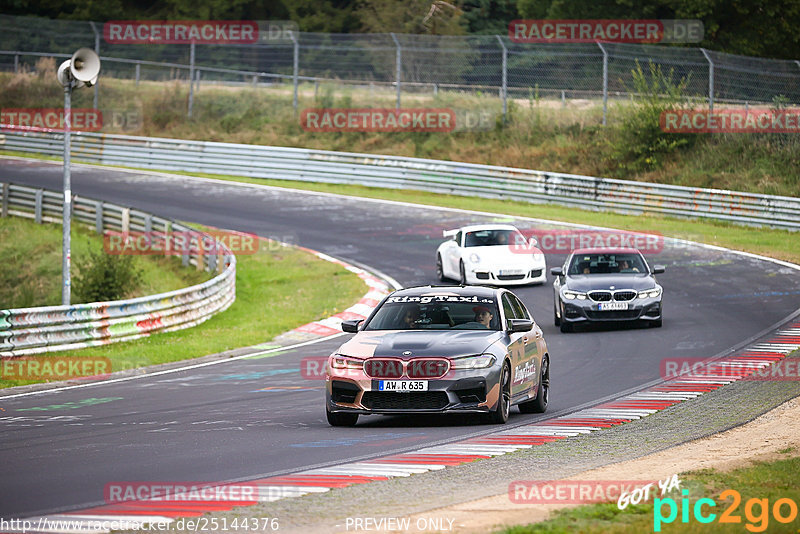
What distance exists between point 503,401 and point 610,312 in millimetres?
8390

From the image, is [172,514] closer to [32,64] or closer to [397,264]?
[397,264]

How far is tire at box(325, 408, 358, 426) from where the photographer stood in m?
11.7

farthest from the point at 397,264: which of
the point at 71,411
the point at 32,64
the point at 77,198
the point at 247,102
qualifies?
the point at 32,64

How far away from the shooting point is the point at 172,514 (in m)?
7.64

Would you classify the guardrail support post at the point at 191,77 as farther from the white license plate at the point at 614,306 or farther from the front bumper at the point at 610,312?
the white license plate at the point at 614,306

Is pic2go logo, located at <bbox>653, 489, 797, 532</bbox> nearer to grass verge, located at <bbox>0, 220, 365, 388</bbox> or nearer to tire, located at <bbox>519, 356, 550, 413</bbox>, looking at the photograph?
tire, located at <bbox>519, 356, 550, 413</bbox>

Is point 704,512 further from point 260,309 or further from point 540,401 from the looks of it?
point 260,309

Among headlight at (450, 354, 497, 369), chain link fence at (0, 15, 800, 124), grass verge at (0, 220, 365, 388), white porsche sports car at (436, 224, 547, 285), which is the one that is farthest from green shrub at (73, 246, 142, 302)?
chain link fence at (0, 15, 800, 124)

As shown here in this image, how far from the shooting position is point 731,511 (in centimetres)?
738

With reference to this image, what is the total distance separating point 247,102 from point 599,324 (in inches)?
1270

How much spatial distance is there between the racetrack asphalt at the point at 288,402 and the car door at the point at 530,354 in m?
0.41

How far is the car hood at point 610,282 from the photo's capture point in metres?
19.7

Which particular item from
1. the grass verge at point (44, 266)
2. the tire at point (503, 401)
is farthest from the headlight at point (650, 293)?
the grass verge at point (44, 266)

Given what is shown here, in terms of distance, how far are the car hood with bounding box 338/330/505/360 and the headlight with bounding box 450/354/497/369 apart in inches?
2.4
